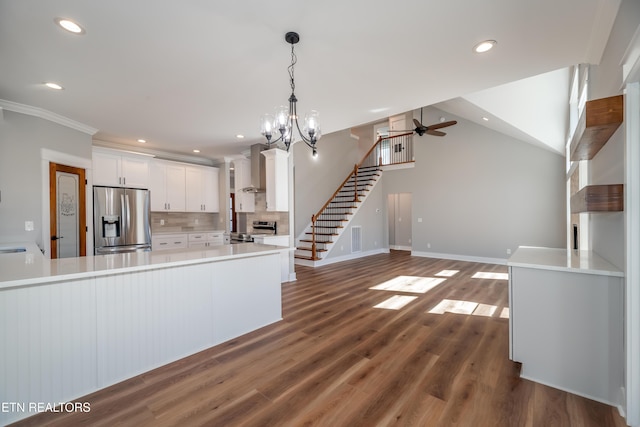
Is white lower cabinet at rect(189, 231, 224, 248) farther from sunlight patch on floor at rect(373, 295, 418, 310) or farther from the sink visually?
sunlight patch on floor at rect(373, 295, 418, 310)

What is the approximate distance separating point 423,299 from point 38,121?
6.02 m

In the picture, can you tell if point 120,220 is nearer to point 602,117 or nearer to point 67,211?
point 67,211

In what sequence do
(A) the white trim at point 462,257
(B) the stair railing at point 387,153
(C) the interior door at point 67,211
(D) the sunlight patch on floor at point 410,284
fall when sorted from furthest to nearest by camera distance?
1. (B) the stair railing at point 387,153
2. (A) the white trim at point 462,257
3. (D) the sunlight patch on floor at point 410,284
4. (C) the interior door at point 67,211

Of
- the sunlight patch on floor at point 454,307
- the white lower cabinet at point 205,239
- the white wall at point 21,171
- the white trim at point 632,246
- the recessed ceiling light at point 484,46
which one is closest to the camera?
the white trim at point 632,246

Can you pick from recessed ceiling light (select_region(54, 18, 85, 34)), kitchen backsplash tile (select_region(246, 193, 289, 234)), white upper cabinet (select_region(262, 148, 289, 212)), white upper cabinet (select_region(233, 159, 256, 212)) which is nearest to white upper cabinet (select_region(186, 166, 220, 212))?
white upper cabinet (select_region(233, 159, 256, 212))

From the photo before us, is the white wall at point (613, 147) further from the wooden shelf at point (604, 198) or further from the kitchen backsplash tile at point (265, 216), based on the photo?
the kitchen backsplash tile at point (265, 216)

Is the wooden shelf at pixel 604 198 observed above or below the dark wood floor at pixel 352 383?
above

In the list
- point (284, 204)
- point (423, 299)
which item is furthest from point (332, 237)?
point (423, 299)

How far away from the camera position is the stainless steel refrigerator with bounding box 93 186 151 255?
4.78 metres

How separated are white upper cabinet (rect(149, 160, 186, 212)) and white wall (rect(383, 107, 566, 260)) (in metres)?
6.27

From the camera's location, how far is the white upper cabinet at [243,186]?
19.0ft

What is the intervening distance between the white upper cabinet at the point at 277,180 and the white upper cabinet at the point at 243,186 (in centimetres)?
84

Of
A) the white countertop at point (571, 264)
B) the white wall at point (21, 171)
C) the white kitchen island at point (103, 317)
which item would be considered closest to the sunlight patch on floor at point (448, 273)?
the white countertop at point (571, 264)

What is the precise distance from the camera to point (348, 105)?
3.67 meters
